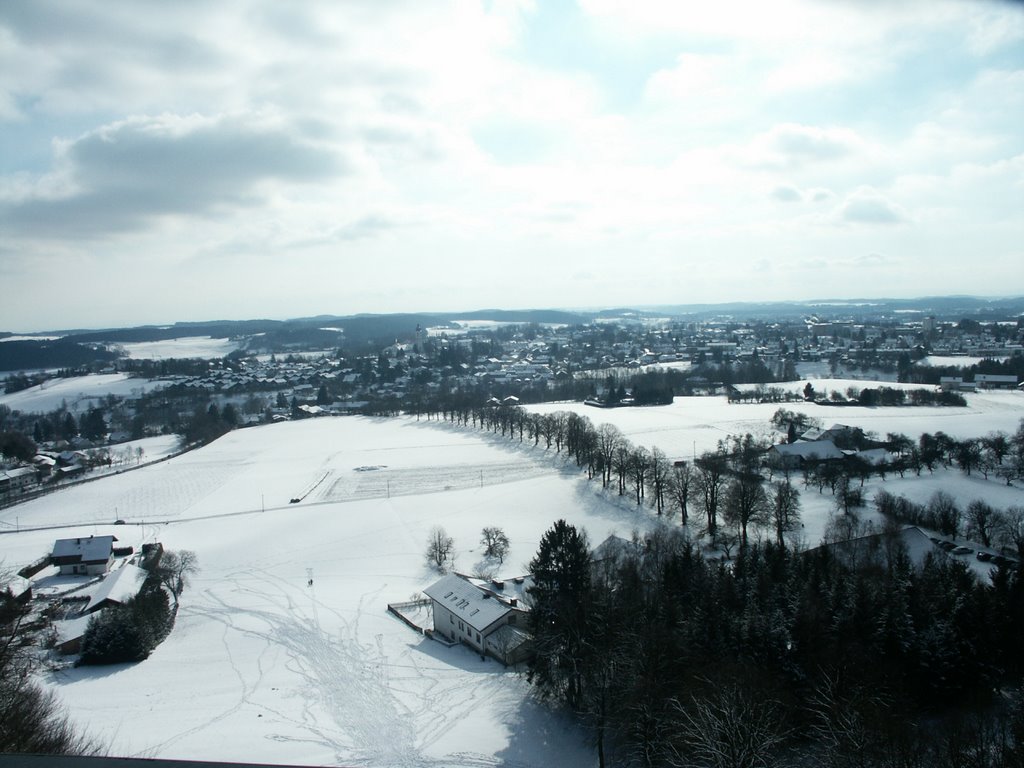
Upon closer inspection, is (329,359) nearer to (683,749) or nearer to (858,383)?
(858,383)

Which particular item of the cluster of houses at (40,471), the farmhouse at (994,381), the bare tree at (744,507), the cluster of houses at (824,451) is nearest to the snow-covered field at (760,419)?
the cluster of houses at (824,451)

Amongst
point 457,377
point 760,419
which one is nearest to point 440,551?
point 760,419

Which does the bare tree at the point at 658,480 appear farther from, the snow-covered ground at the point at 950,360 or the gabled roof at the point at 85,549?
the snow-covered ground at the point at 950,360

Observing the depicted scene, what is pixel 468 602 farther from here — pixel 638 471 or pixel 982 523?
pixel 982 523

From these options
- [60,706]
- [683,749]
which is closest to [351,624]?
[60,706]

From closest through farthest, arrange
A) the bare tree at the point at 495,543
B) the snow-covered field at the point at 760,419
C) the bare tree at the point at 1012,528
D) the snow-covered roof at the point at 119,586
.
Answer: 1. the bare tree at the point at 1012,528
2. the snow-covered roof at the point at 119,586
3. the bare tree at the point at 495,543
4. the snow-covered field at the point at 760,419

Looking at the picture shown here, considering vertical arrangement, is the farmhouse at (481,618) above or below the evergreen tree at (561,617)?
below

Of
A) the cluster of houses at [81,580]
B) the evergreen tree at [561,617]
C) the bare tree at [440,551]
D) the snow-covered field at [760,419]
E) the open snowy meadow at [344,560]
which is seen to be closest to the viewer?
the open snowy meadow at [344,560]
